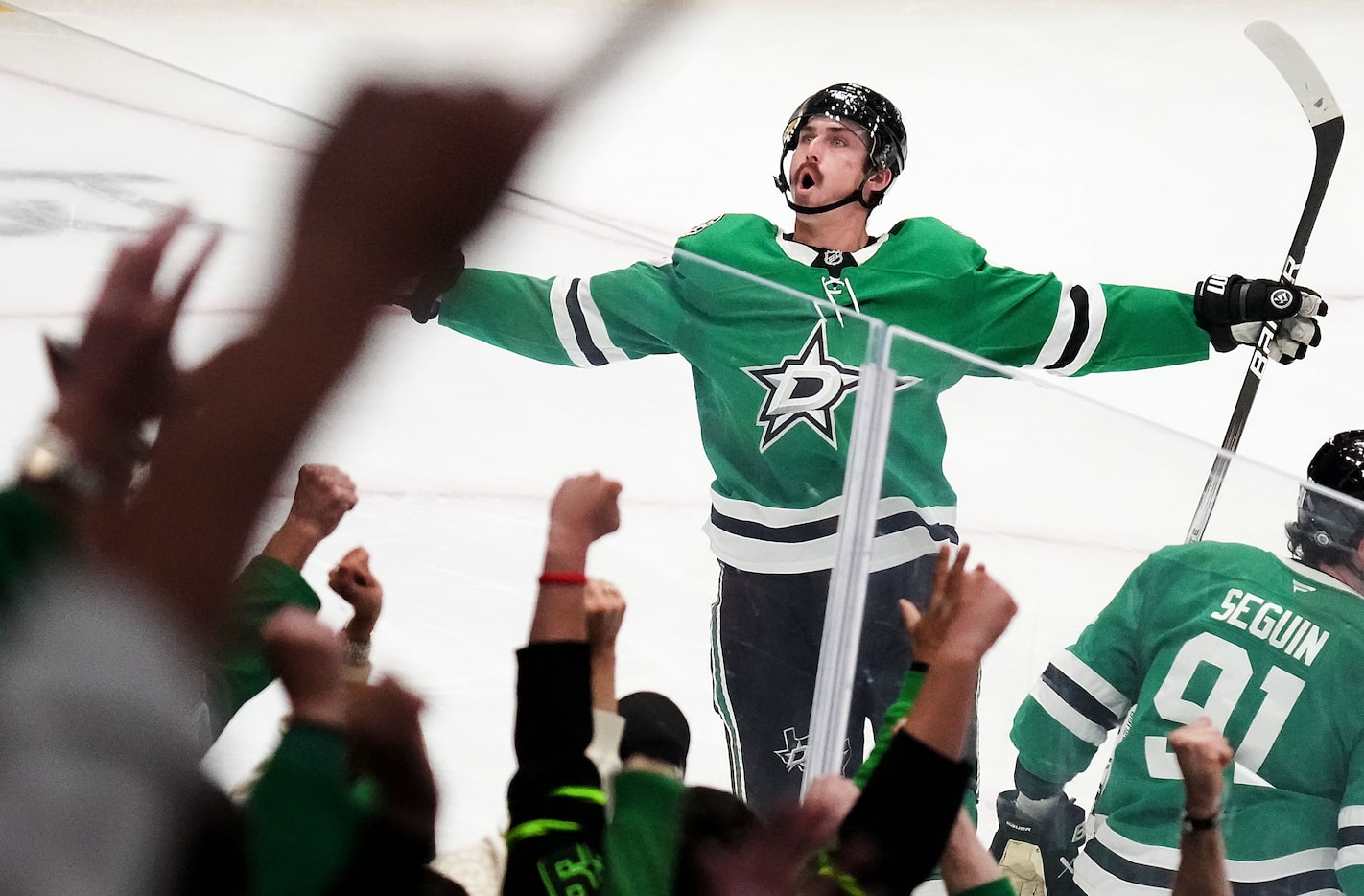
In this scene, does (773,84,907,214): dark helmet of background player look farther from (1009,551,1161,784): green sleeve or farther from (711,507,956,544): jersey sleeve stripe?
(1009,551,1161,784): green sleeve

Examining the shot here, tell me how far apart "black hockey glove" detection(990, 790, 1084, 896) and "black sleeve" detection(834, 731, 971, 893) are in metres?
0.25

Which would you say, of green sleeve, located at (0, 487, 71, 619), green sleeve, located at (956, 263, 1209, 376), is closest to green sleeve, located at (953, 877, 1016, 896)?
green sleeve, located at (0, 487, 71, 619)

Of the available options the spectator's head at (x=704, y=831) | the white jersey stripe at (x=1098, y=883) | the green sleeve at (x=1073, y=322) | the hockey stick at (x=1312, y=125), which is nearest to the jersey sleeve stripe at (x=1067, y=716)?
the white jersey stripe at (x=1098, y=883)

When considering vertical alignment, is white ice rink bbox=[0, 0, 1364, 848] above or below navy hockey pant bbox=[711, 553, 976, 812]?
above

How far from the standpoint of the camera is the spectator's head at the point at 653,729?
101 centimetres

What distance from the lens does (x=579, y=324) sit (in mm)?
1194

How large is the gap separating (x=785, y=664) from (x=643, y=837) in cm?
43

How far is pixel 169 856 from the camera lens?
71 centimetres

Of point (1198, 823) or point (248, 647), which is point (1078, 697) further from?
point (248, 647)

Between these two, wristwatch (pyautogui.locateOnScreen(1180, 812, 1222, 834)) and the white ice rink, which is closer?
the white ice rink

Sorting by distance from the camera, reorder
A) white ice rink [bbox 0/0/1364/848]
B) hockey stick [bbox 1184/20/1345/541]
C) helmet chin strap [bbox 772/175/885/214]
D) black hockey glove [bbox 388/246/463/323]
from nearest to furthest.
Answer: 1. black hockey glove [bbox 388/246/463/323]
2. white ice rink [bbox 0/0/1364/848]
3. helmet chin strap [bbox 772/175/885/214]
4. hockey stick [bbox 1184/20/1345/541]

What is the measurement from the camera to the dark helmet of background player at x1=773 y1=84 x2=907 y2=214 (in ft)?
7.95

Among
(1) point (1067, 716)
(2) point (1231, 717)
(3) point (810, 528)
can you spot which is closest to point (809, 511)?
(3) point (810, 528)

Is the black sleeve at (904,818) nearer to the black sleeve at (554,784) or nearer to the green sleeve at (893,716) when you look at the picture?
the green sleeve at (893,716)
